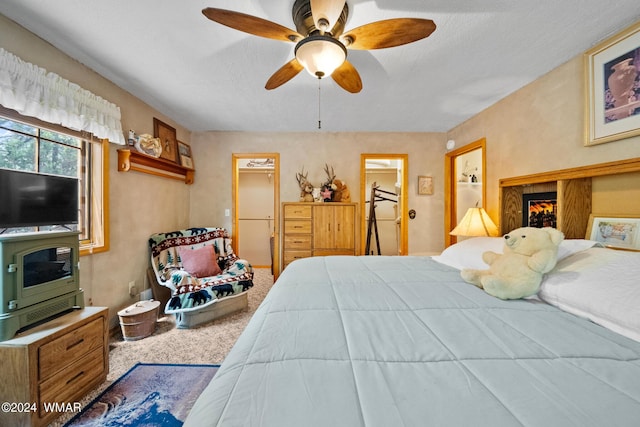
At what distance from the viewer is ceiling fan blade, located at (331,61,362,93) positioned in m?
1.71

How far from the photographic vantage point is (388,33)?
4.51 feet

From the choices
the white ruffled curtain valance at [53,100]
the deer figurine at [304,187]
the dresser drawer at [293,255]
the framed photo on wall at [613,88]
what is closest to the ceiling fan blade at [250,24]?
the white ruffled curtain valance at [53,100]

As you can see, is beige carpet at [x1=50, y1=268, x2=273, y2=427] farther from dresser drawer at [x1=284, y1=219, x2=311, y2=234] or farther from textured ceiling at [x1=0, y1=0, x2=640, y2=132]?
textured ceiling at [x1=0, y1=0, x2=640, y2=132]

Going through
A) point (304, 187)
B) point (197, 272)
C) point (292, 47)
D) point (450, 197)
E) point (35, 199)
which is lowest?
point (197, 272)

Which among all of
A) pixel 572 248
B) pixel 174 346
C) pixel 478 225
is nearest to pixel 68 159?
pixel 174 346

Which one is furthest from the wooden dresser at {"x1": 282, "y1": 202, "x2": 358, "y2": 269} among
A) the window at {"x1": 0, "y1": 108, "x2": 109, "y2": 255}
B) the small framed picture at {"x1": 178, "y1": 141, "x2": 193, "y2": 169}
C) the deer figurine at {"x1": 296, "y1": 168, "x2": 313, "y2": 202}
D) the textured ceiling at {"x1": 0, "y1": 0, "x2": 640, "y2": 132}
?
the window at {"x1": 0, "y1": 108, "x2": 109, "y2": 255}

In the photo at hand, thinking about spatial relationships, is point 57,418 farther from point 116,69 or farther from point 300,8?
point 300,8

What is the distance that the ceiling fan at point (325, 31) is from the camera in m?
1.26

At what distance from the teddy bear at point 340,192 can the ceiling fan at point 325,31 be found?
2256 millimetres

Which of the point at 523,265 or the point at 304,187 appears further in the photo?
the point at 304,187

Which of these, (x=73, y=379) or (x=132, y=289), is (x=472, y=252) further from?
(x=132, y=289)

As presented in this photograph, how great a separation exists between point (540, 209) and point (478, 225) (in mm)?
527

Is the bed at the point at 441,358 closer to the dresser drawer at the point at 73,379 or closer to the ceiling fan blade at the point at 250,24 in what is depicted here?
the dresser drawer at the point at 73,379

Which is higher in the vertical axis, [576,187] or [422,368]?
[576,187]
